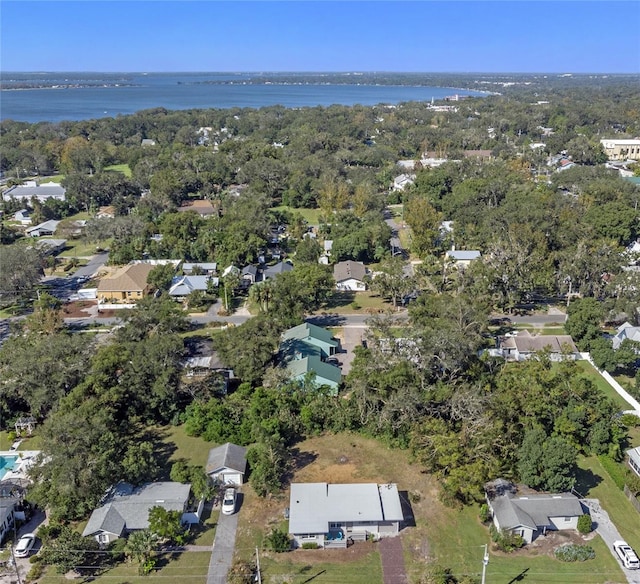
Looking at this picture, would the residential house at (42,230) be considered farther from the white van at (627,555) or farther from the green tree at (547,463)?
the white van at (627,555)

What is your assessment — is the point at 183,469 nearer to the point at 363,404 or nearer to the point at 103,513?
the point at 103,513

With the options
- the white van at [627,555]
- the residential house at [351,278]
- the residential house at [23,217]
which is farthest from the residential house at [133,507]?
the residential house at [23,217]

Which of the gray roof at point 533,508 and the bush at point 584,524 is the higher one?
the gray roof at point 533,508

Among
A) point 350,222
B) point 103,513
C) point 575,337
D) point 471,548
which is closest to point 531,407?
point 471,548

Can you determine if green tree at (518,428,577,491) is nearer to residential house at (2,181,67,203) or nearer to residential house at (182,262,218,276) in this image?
residential house at (182,262,218,276)

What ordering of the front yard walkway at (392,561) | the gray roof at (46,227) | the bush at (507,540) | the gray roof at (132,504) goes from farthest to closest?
the gray roof at (46,227)
the gray roof at (132,504)
the bush at (507,540)
the front yard walkway at (392,561)

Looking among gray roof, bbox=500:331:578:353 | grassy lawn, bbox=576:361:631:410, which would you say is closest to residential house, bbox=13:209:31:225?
gray roof, bbox=500:331:578:353
